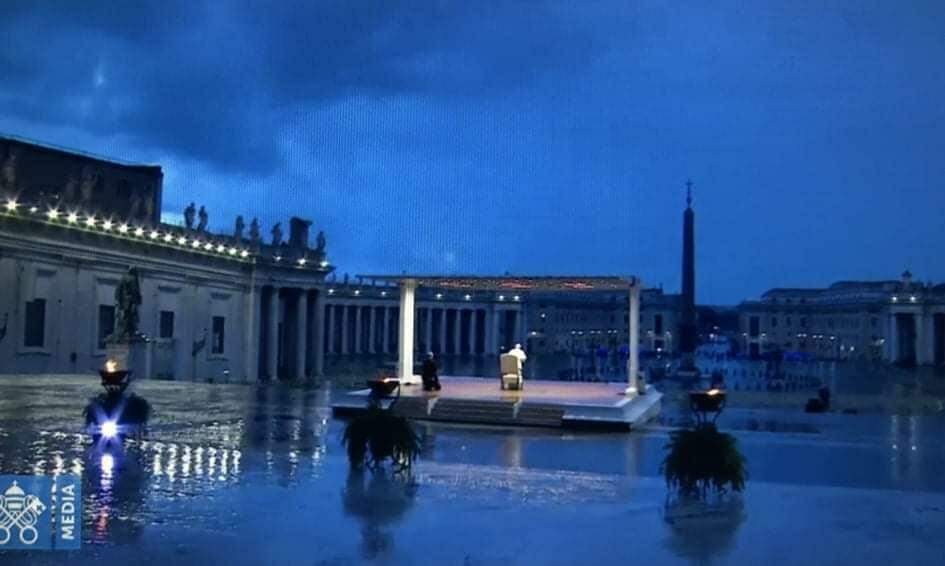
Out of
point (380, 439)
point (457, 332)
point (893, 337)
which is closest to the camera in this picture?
point (380, 439)

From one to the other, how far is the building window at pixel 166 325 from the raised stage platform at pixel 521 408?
30.6 m

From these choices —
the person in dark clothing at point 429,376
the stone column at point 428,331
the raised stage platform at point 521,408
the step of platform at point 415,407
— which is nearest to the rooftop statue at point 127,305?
the raised stage platform at point 521,408

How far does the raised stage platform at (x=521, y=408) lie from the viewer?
89.5 feet

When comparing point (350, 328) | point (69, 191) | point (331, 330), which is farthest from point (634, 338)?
point (350, 328)

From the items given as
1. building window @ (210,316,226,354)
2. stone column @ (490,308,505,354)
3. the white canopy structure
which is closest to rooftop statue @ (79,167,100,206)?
building window @ (210,316,226,354)

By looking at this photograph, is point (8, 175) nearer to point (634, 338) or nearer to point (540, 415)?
point (634, 338)

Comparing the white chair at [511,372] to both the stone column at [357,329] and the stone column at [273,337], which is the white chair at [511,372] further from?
the stone column at [357,329]

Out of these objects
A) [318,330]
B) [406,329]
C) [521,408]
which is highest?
[318,330]

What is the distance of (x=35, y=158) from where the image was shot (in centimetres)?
5734

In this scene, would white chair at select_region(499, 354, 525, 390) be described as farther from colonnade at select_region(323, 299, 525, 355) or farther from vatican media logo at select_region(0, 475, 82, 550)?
colonnade at select_region(323, 299, 525, 355)

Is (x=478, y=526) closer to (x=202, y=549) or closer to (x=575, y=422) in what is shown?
(x=202, y=549)

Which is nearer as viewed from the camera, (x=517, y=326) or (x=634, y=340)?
(x=634, y=340)

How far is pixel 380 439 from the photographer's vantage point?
55.6 feet

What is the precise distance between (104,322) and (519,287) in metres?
26.1
